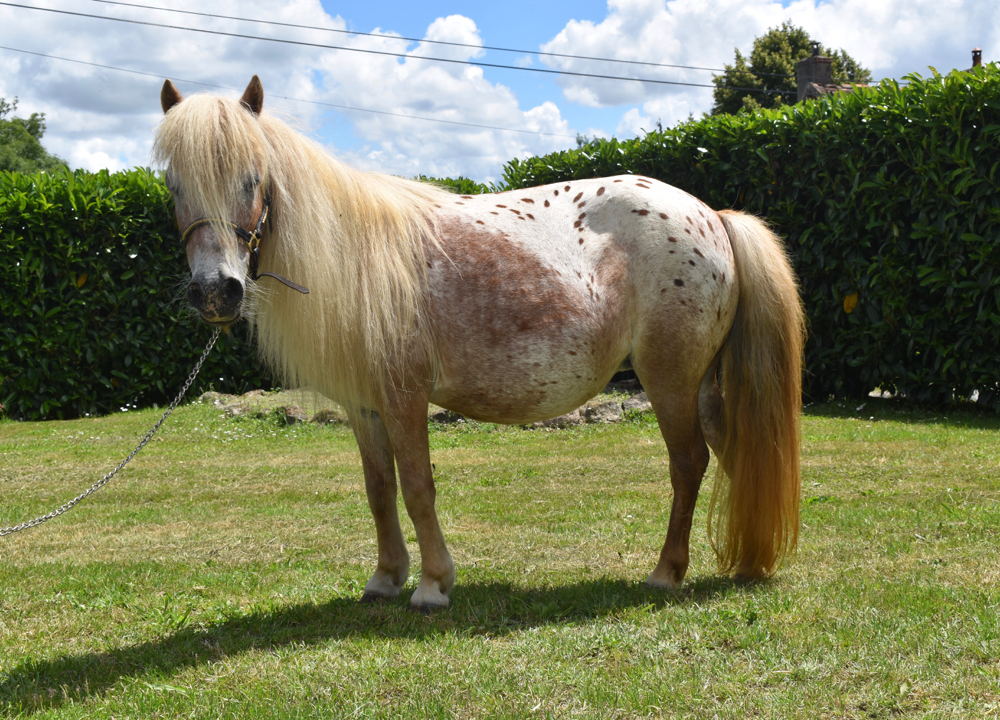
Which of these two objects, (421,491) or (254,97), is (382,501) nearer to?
(421,491)

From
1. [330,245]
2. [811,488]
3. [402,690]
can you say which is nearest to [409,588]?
[402,690]

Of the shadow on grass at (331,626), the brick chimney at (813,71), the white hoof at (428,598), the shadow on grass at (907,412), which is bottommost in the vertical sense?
the shadow on grass at (331,626)

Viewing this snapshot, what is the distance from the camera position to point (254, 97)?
11.2ft

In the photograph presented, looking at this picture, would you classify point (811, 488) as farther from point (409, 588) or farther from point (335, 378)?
point (335, 378)

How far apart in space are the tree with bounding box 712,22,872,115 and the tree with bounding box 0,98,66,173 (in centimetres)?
3180

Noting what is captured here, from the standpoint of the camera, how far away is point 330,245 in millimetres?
3480

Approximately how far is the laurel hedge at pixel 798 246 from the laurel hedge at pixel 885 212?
0.02 m

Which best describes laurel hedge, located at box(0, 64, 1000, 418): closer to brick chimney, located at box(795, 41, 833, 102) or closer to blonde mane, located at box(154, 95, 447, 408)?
blonde mane, located at box(154, 95, 447, 408)

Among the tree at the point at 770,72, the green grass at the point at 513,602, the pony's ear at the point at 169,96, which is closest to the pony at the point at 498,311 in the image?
the pony's ear at the point at 169,96

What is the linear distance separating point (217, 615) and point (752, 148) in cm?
795

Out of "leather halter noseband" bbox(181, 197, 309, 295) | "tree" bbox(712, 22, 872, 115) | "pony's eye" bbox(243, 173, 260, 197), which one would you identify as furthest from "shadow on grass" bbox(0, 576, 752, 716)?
"tree" bbox(712, 22, 872, 115)

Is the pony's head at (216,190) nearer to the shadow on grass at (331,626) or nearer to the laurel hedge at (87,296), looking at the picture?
the shadow on grass at (331,626)

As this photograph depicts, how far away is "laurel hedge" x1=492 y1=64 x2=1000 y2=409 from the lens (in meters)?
7.87

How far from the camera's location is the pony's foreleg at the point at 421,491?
11.8 feet
